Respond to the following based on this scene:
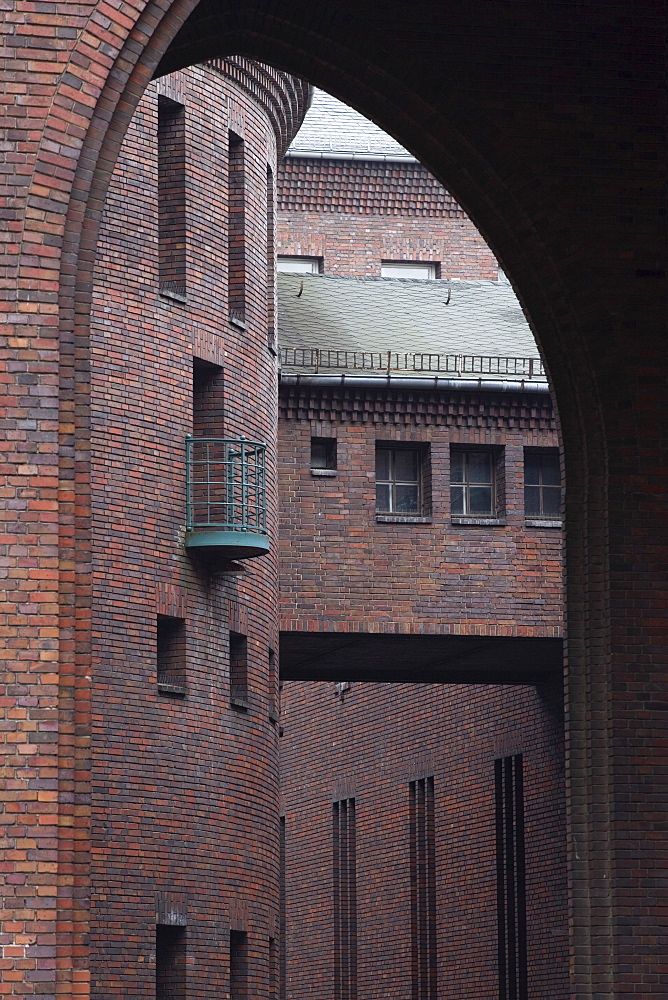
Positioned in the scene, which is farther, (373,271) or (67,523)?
(373,271)

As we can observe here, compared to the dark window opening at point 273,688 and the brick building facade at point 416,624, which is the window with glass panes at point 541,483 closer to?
the brick building facade at point 416,624

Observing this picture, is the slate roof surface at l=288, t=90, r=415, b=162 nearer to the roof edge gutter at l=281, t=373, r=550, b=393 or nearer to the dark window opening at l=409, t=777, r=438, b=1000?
the roof edge gutter at l=281, t=373, r=550, b=393

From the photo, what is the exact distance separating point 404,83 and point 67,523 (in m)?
6.59

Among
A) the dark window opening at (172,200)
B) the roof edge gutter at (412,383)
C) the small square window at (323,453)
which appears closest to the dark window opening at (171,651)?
the dark window opening at (172,200)

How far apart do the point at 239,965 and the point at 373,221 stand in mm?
17971

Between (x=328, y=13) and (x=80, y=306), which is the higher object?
(x=328, y=13)

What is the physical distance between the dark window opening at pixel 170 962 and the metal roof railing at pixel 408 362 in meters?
8.40

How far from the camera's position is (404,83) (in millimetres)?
17578

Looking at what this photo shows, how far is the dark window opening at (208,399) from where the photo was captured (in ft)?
85.7

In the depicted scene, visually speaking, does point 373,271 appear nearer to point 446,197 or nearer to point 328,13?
point 446,197

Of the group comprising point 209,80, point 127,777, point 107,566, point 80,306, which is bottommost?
point 127,777

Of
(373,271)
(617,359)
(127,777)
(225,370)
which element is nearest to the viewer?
(617,359)

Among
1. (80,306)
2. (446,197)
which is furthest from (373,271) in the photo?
(80,306)

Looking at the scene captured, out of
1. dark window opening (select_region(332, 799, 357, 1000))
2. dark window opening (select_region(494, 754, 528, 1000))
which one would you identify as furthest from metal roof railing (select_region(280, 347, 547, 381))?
dark window opening (select_region(332, 799, 357, 1000))
